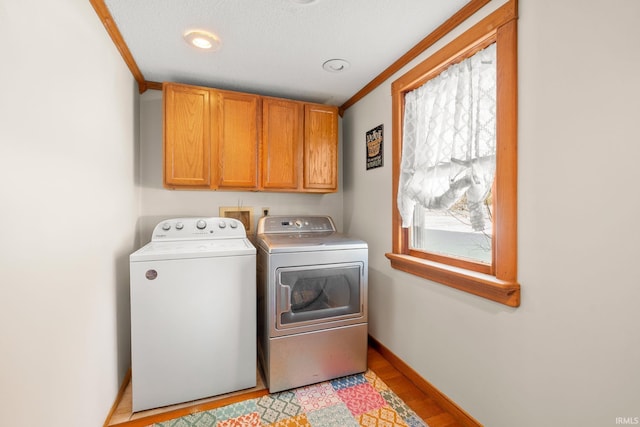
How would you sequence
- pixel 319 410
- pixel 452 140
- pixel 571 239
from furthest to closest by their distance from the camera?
pixel 319 410 < pixel 452 140 < pixel 571 239

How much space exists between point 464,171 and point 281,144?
4.96 ft

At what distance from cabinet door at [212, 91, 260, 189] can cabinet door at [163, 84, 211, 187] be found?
75 mm

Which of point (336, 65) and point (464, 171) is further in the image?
point (336, 65)

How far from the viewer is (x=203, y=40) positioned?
1.74m

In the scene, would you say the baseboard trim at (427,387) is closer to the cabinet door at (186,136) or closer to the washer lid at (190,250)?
the washer lid at (190,250)

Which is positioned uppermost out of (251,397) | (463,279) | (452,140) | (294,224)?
(452,140)

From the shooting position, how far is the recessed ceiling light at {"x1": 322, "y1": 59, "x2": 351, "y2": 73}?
6.59ft

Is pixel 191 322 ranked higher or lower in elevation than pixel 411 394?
higher

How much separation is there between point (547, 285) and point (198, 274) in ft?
5.91

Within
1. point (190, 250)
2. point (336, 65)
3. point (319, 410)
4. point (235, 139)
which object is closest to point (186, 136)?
point (235, 139)

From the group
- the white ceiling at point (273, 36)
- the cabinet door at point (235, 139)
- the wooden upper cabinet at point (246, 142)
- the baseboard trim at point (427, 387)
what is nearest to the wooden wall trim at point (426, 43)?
the white ceiling at point (273, 36)

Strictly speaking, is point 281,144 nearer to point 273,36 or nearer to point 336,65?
point 336,65

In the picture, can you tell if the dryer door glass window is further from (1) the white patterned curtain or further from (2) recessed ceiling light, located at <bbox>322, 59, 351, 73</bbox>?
(2) recessed ceiling light, located at <bbox>322, 59, 351, 73</bbox>

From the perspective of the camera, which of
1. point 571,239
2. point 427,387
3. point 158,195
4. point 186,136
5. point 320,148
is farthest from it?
point 320,148
